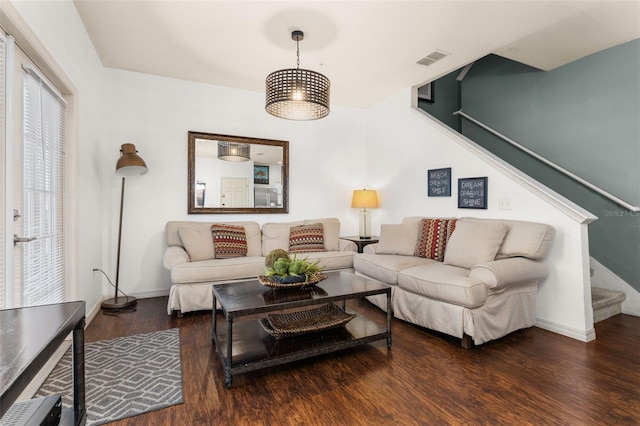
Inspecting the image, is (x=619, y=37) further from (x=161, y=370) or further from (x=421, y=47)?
(x=161, y=370)

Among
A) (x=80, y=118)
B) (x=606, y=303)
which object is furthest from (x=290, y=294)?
(x=606, y=303)

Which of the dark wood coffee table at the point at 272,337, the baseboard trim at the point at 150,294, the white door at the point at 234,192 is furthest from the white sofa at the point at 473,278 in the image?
Answer: the baseboard trim at the point at 150,294

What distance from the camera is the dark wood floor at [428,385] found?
159 centimetres

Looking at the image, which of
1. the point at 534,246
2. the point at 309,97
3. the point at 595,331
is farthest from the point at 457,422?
the point at 309,97

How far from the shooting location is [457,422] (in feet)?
5.08

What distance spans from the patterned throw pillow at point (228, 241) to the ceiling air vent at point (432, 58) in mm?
2708

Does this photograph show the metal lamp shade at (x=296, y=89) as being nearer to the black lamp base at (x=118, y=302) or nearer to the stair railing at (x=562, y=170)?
the black lamp base at (x=118, y=302)

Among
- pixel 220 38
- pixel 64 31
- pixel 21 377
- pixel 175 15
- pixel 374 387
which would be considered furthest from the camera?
pixel 220 38

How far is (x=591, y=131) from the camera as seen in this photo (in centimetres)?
351

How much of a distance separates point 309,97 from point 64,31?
5.83 ft

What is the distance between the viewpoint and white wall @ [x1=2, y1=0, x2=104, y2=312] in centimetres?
197

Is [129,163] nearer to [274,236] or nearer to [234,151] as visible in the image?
[234,151]

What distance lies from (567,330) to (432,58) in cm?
276

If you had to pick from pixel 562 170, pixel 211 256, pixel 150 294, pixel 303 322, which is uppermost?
pixel 562 170
